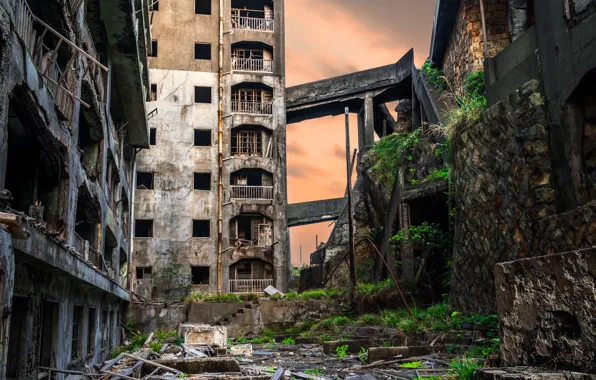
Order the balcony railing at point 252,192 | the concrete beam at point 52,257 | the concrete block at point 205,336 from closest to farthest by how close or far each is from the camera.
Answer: the concrete beam at point 52,257 < the concrete block at point 205,336 < the balcony railing at point 252,192

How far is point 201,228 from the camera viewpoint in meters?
35.5

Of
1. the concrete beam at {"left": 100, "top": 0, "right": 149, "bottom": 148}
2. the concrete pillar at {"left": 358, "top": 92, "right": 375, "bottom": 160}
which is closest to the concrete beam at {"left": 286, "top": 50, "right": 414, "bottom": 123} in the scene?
the concrete pillar at {"left": 358, "top": 92, "right": 375, "bottom": 160}

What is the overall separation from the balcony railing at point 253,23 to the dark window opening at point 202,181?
1047 cm

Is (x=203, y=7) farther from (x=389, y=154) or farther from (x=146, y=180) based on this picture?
(x=389, y=154)

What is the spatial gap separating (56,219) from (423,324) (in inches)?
351

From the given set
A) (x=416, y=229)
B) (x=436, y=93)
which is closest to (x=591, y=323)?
(x=416, y=229)

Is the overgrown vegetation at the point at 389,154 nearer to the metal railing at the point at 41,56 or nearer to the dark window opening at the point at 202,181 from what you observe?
the dark window opening at the point at 202,181

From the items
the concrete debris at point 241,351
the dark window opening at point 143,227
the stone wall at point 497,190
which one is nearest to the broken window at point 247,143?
the dark window opening at point 143,227

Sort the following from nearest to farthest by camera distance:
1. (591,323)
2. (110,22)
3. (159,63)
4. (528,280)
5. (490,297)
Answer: (591,323), (528,280), (490,297), (110,22), (159,63)

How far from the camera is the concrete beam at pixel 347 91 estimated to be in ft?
113

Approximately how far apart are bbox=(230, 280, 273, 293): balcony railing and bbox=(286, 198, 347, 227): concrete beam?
179 inches

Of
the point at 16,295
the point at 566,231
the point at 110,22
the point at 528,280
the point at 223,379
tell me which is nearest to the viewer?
the point at 528,280

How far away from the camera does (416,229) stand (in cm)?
1872

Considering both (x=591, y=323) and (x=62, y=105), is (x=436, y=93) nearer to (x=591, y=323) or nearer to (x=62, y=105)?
(x=62, y=105)
